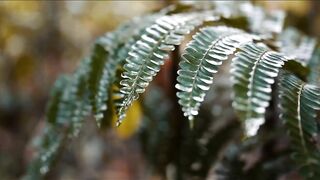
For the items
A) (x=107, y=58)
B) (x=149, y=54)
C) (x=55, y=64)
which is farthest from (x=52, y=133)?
(x=55, y=64)

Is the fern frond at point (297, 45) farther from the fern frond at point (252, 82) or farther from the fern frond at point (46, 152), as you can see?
the fern frond at point (46, 152)

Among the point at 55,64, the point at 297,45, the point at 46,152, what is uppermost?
the point at 297,45

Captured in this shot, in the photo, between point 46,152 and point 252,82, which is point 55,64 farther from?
point 252,82

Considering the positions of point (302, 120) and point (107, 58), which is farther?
point (107, 58)

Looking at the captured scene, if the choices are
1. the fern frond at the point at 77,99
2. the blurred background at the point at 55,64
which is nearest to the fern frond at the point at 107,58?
the fern frond at the point at 77,99

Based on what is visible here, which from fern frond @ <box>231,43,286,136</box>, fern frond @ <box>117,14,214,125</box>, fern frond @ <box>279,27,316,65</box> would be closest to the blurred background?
fern frond @ <box>279,27,316,65</box>

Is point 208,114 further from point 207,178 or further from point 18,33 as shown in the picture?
point 18,33
